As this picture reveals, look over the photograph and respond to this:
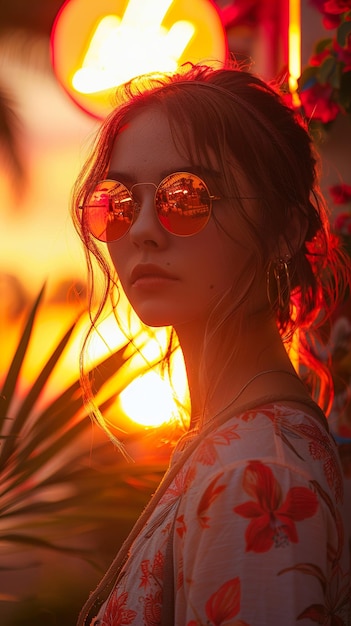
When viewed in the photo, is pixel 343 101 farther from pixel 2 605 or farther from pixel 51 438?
pixel 2 605

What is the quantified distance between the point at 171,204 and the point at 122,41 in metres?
1.62

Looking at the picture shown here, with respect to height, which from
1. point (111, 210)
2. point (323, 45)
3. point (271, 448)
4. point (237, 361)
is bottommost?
point (271, 448)

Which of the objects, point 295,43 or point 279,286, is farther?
point 295,43

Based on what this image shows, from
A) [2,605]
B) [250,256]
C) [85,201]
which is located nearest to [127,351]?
[2,605]

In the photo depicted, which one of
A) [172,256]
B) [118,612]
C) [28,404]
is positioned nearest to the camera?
[118,612]

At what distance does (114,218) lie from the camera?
1.21 metres

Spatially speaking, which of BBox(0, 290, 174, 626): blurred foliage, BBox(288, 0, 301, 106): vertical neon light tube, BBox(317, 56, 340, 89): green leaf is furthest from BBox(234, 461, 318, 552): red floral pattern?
BBox(288, 0, 301, 106): vertical neon light tube

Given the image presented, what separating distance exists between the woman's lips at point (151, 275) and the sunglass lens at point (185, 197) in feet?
0.18

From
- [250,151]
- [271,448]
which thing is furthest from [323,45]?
[271,448]

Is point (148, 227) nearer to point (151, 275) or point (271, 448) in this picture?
point (151, 275)

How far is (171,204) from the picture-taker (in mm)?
1126

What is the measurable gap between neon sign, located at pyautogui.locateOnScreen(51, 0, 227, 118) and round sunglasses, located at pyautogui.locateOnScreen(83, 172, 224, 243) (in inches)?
55.2

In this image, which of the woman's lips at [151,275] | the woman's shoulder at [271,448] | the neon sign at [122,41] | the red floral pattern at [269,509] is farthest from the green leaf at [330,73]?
the red floral pattern at [269,509]

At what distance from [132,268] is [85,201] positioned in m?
0.20
